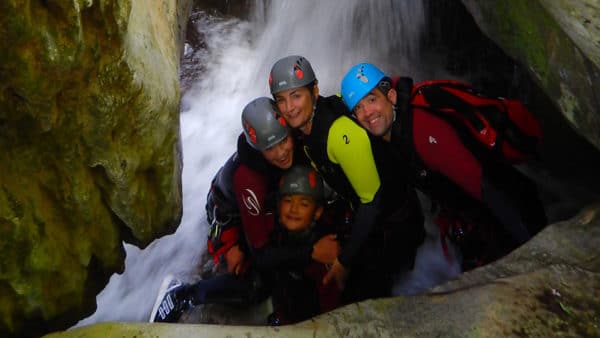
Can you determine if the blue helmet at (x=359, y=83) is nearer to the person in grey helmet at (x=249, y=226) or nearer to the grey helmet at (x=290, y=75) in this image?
the grey helmet at (x=290, y=75)

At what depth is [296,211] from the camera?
4.40 m

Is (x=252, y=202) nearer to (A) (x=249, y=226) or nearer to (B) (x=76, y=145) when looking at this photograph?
(A) (x=249, y=226)

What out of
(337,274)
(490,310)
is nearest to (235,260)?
(337,274)

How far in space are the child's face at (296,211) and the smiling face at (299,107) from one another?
0.64 m

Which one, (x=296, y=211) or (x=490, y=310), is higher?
(x=490, y=310)

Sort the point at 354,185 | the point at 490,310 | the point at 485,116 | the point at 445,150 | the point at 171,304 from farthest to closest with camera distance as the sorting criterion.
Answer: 1. the point at 171,304
2. the point at 354,185
3. the point at 485,116
4. the point at 445,150
5. the point at 490,310

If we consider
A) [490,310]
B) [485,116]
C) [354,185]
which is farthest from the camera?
[354,185]

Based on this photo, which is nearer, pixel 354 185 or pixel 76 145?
pixel 76 145

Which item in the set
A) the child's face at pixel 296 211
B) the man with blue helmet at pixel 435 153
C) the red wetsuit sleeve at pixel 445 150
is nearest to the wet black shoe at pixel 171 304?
the child's face at pixel 296 211

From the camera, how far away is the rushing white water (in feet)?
18.4

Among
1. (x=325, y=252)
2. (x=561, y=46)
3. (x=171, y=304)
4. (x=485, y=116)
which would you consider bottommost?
(x=171, y=304)

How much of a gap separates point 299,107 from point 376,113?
70cm

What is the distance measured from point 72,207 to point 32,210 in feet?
1.01

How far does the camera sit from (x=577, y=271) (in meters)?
2.75
